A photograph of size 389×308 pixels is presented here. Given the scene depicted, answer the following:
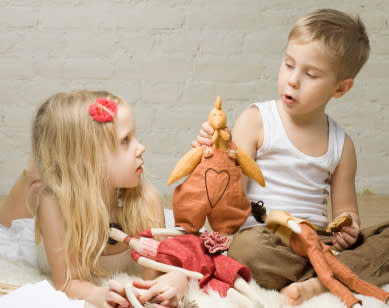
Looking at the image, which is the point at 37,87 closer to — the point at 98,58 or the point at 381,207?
the point at 98,58

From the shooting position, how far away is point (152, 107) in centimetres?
209

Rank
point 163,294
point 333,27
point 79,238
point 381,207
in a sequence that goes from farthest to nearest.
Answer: point 381,207 → point 333,27 → point 79,238 → point 163,294

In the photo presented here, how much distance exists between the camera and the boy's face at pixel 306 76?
45.6 inches

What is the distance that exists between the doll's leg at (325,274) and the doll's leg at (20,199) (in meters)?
0.69

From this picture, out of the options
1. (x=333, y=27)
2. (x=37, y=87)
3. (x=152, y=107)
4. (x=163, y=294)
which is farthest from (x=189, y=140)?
(x=163, y=294)

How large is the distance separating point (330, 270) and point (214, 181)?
0.31 metres

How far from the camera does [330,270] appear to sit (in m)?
1.03

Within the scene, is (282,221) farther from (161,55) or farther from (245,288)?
(161,55)

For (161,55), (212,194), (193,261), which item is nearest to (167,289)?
(193,261)

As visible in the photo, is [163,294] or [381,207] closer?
[163,294]

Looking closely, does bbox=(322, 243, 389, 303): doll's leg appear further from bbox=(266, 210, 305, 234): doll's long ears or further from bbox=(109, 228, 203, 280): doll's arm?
bbox=(109, 228, 203, 280): doll's arm

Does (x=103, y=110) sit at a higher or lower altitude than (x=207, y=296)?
higher

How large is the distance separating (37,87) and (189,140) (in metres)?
0.69

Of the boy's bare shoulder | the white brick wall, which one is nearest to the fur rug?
the boy's bare shoulder
